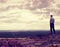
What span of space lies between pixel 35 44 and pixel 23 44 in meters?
1.20

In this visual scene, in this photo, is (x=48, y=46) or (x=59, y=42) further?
(x=59, y=42)

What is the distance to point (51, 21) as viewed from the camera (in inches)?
1342

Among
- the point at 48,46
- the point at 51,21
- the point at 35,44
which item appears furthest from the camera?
the point at 51,21

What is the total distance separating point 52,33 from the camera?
35.1 metres

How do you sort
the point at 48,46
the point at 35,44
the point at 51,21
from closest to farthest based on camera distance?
the point at 48,46, the point at 35,44, the point at 51,21

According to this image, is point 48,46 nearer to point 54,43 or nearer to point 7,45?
point 54,43

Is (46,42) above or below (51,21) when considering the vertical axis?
below

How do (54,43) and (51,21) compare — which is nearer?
(54,43)

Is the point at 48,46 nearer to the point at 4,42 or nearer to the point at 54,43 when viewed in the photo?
the point at 54,43

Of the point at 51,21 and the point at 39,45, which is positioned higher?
the point at 51,21

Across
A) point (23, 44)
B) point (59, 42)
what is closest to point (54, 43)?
point (59, 42)

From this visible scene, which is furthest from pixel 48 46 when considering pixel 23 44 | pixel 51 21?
pixel 51 21

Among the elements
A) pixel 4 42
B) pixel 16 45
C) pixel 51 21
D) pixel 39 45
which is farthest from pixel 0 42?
pixel 51 21

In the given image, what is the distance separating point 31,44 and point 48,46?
7.70 feet
